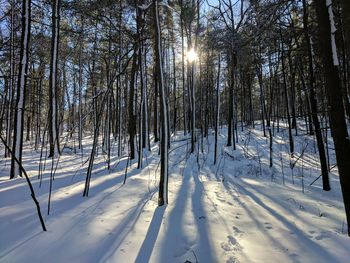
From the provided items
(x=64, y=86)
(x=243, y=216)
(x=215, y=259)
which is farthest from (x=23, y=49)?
(x=64, y=86)

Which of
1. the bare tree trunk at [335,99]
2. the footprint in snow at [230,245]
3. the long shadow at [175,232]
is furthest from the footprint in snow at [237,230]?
the bare tree trunk at [335,99]

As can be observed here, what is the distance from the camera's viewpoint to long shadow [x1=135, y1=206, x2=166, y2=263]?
128 inches

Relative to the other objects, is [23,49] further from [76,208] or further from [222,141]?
[222,141]

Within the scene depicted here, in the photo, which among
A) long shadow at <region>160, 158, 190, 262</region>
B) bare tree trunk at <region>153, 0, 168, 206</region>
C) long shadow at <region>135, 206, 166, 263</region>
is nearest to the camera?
long shadow at <region>135, 206, 166, 263</region>

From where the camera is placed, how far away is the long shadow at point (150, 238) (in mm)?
3248

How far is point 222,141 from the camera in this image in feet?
62.7

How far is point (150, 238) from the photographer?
3771 mm

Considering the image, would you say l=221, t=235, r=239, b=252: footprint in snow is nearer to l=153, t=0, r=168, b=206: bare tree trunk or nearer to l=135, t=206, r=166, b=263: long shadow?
l=135, t=206, r=166, b=263: long shadow

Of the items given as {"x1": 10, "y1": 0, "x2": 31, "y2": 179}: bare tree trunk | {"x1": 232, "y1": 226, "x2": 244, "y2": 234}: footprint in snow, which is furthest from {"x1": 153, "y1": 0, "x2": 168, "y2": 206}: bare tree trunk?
{"x1": 10, "y1": 0, "x2": 31, "y2": 179}: bare tree trunk

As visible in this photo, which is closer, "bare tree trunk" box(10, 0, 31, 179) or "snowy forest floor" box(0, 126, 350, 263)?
"snowy forest floor" box(0, 126, 350, 263)

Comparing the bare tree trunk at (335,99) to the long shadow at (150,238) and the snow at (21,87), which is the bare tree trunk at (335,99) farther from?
the snow at (21,87)

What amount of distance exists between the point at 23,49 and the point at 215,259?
7864 millimetres

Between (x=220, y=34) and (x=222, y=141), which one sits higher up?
(x=220, y=34)

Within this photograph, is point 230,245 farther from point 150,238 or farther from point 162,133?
point 162,133
